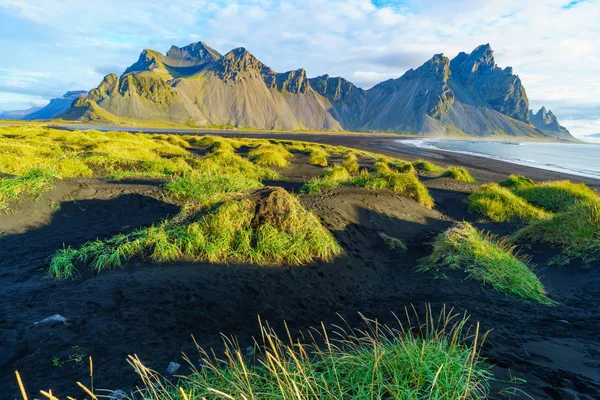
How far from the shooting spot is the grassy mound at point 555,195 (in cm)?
1325

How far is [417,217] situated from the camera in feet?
34.4

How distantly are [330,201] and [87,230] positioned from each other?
6.32 m

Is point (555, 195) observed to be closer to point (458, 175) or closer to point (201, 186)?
point (458, 175)

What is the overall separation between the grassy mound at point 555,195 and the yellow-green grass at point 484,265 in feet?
28.5

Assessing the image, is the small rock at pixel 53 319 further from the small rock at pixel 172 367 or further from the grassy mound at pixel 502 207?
the grassy mound at pixel 502 207

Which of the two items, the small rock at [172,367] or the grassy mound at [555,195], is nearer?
the small rock at [172,367]

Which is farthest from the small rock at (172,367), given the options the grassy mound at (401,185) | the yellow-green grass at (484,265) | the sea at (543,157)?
the sea at (543,157)

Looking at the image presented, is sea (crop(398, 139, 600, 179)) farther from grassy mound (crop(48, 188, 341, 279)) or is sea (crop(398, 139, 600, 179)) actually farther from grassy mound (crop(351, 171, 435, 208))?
grassy mound (crop(48, 188, 341, 279))

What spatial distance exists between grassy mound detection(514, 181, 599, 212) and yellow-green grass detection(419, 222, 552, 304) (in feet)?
28.5

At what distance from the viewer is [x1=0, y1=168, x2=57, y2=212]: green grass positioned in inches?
310

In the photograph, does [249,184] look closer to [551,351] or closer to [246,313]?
[246,313]

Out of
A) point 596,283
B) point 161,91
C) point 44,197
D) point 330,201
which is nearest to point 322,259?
point 330,201

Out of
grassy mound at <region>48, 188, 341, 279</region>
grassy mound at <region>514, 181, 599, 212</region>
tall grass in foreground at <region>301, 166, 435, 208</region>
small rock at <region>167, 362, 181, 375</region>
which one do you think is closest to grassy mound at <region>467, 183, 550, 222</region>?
grassy mound at <region>514, 181, 599, 212</region>

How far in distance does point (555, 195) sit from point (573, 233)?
→ 26.2ft
